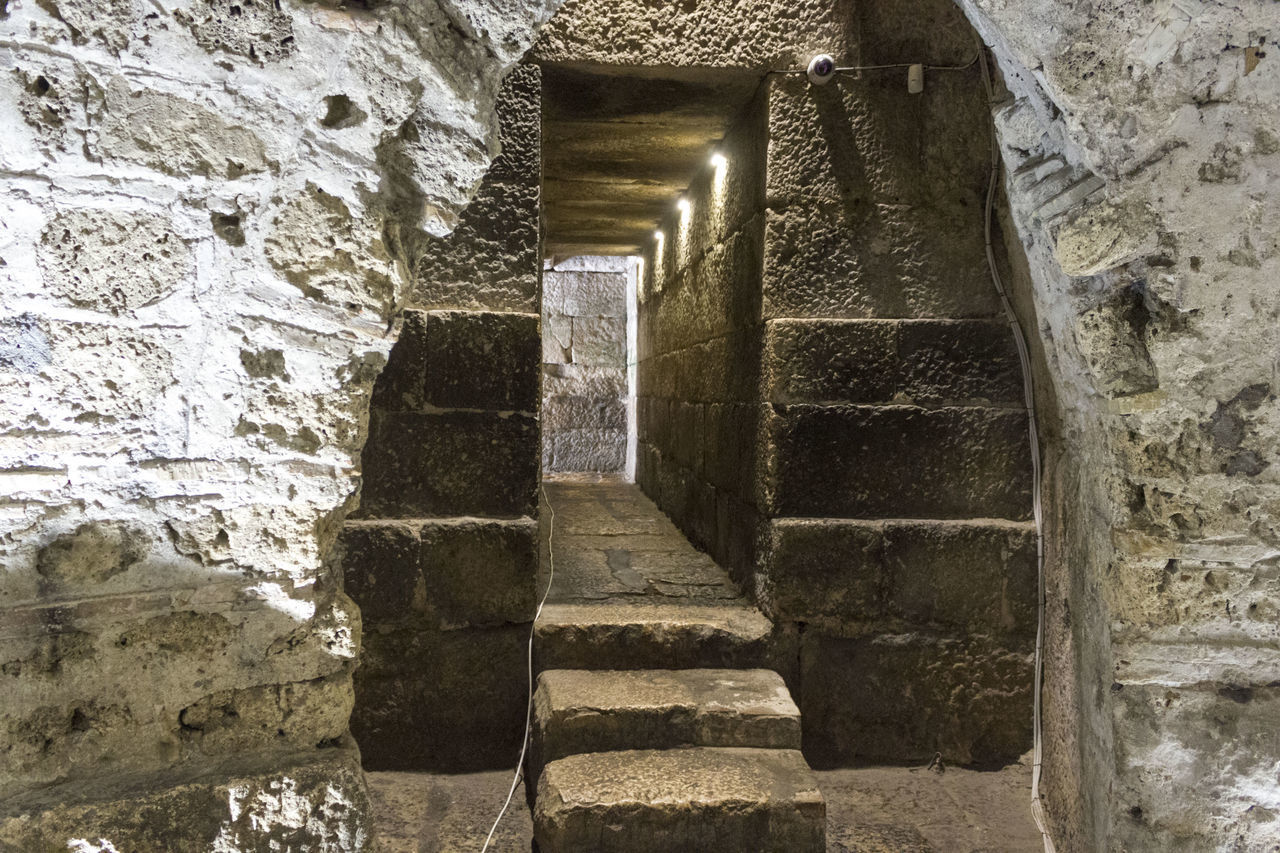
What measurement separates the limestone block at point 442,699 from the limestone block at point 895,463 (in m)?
1.09

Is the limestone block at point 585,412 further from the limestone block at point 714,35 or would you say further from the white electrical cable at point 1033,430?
the white electrical cable at point 1033,430

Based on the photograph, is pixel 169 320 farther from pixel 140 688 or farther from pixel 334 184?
pixel 140 688

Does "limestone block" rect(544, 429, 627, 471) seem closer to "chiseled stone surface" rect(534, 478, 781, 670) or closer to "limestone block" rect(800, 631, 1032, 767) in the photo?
"chiseled stone surface" rect(534, 478, 781, 670)

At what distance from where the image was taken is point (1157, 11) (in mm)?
1878

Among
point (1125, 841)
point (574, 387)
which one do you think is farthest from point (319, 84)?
point (574, 387)

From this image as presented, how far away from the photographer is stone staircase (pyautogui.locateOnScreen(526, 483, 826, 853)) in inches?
95.4

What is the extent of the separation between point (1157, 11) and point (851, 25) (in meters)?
1.41

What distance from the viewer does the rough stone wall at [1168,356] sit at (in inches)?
75.9

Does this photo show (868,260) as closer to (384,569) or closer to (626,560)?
(626,560)

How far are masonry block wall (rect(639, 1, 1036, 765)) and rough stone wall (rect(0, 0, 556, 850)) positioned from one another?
5.58ft

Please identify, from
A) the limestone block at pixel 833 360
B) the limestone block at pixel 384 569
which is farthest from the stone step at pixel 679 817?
the limestone block at pixel 833 360

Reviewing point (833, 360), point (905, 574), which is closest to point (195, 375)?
point (833, 360)

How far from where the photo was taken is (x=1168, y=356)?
2047 mm

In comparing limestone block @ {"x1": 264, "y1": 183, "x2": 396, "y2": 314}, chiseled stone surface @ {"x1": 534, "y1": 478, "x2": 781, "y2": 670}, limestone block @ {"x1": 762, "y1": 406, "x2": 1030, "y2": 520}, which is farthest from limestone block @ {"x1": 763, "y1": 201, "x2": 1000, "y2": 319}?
limestone block @ {"x1": 264, "y1": 183, "x2": 396, "y2": 314}
